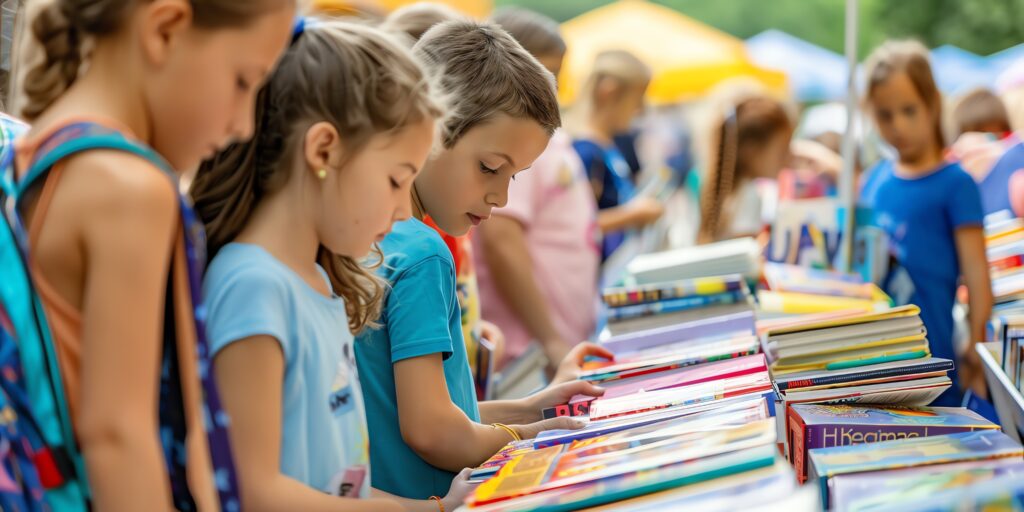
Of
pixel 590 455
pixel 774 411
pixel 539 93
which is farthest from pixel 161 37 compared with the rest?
pixel 774 411

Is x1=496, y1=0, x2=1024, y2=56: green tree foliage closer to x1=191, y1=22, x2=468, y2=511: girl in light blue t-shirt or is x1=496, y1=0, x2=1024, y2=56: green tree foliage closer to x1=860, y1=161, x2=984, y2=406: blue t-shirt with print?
x1=860, y1=161, x2=984, y2=406: blue t-shirt with print

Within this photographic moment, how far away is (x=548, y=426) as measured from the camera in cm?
176

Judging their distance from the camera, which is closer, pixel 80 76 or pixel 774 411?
pixel 80 76

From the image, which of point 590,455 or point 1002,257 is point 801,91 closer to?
point 1002,257

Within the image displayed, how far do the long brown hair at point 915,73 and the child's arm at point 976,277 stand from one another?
1.27 feet

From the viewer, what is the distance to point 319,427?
1.35 m

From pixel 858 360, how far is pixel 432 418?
0.85m

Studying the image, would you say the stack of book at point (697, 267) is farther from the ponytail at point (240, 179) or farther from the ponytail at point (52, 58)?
the ponytail at point (52, 58)

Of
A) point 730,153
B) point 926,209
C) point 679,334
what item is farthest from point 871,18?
point 679,334

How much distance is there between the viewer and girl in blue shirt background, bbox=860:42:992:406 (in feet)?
12.0

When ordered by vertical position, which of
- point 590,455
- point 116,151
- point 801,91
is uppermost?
point 116,151

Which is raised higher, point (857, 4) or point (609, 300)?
point (857, 4)

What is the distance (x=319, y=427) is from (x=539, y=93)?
31.9 inches

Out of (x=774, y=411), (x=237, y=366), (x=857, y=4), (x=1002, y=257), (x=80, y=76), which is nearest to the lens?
(x=80, y=76)
